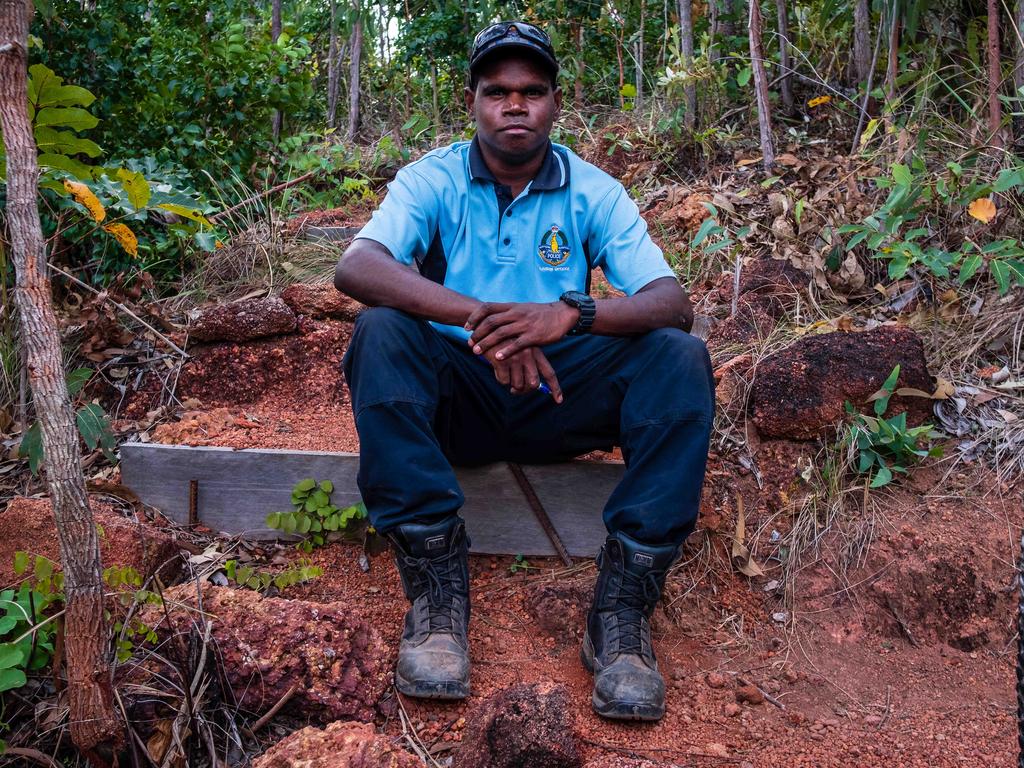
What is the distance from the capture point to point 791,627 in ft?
9.07

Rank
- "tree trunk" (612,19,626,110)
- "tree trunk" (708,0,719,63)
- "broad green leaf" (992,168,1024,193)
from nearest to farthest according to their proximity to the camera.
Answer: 1. "broad green leaf" (992,168,1024,193)
2. "tree trunk" (708,0,719,63)
3. "tree trunk" (612,19,626,110)

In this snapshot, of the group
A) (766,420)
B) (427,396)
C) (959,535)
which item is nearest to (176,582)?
(427,396)

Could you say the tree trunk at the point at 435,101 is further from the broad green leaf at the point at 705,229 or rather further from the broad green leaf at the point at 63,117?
the broad green leaf at the point at 63,117

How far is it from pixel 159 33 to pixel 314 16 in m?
3.26

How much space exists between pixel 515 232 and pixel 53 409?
4.61 ft

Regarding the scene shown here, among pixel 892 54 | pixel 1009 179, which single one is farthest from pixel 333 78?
pixel 1009 179

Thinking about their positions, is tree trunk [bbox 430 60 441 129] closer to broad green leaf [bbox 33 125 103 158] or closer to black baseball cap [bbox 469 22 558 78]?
black baseball cap [bbox 469 22 558 78]

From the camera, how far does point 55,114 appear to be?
7.39 feet

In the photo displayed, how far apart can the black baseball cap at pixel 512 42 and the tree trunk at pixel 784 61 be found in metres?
2.51

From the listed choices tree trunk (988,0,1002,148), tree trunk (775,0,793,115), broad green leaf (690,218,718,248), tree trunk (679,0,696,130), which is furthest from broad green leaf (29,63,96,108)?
tree trunk (775,0,793,115)

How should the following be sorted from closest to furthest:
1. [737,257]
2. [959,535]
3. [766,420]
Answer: [959,535]
[766,420]
[737,257]

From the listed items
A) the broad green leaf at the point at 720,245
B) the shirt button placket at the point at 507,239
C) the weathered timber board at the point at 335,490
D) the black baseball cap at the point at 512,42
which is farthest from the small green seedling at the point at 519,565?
the broad green leaf at the point at 720,245

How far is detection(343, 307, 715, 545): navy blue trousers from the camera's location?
2.31m

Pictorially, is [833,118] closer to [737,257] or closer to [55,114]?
[737,257]
